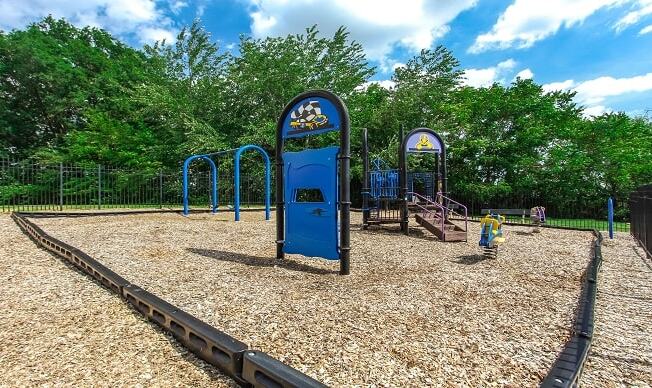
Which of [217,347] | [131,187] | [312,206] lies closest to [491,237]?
[312,206]

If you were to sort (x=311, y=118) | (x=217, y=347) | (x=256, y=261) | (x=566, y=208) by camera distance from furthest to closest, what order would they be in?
(x=566, y=208)
(x=256, y=261)
(x=311, y=118)
(x=217, y=347)

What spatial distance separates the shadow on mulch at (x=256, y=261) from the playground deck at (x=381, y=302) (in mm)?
33

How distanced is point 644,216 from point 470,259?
4.42 meters

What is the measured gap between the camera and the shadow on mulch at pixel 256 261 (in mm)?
5861

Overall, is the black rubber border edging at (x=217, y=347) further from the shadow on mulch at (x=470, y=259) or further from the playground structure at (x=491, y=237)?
the playground structure at (x=491, y=237)

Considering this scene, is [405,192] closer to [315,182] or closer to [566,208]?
[315,182]

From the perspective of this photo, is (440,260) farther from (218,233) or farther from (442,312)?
(218,233)

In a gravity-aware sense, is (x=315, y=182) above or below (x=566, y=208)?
above

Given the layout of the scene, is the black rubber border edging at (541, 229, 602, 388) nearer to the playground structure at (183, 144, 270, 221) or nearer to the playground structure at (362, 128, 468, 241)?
the playground structure at (362, 128, 468, 241)

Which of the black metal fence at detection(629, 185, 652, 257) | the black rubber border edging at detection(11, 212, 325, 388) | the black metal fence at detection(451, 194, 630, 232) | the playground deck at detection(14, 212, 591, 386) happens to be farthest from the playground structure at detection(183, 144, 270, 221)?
the black metal fence at detection(451, 194, 630, 232)

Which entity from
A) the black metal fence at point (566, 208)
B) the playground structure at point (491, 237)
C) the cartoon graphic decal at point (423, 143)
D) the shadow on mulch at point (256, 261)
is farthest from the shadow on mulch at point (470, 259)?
the black metal fence at point (566, 208)

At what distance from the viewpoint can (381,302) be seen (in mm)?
4121

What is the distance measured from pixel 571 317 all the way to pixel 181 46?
31792 mm

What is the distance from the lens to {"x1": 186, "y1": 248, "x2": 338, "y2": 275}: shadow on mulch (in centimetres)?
586
